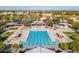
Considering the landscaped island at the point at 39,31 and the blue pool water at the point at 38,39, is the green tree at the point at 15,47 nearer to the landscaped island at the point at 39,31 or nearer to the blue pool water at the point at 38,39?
the landscaped island at the point at 39,31

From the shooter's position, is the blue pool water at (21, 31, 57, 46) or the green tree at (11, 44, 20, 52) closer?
the green tree at (11, 44, 20, 52)

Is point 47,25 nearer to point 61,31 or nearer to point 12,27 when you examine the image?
point 61,31

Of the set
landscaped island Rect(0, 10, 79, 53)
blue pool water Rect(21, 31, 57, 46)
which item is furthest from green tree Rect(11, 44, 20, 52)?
blue pool water Rect(21, 31, 57, 46)

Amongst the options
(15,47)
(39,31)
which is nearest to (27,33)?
(39,31)

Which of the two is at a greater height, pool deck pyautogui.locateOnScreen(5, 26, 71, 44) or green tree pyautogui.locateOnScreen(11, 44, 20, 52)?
pool deck pyautogui.locateOnScreen(5, 26, 71, 44)

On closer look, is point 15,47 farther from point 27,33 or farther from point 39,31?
point 39,31

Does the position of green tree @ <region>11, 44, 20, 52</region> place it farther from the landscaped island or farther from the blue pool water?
the blue pool water

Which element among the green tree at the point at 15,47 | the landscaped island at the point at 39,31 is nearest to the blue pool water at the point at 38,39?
the landscaped island at the point at 39,31
